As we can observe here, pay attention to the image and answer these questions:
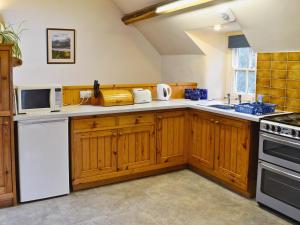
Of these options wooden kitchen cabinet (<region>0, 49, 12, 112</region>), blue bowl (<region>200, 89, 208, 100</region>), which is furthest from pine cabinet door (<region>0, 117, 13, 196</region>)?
blue bowl (<region>200, 89, 208, 100</region>)

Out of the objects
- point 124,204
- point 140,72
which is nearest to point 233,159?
point 124,204

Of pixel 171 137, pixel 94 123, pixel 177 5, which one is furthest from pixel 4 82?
pixel 177 5

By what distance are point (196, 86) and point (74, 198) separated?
2499mm

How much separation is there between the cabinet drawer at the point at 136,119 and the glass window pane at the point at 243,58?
1678mm

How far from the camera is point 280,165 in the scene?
300 centimetres

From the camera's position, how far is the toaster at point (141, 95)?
4.17 metres

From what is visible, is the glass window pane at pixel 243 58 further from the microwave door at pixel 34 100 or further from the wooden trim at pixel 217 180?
the microwave door at pixel 34 100

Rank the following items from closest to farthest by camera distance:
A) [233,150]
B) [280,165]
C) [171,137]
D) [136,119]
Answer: [280,165] < [233,150] < [136,119] < [171,137]

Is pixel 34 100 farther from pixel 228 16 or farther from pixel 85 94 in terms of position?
pixel 228 16

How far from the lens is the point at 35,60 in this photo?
5285mm

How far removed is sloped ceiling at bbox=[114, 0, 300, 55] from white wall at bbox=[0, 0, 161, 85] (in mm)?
681

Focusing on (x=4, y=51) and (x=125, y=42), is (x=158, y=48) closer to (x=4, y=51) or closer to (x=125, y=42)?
(x=125, y=42)

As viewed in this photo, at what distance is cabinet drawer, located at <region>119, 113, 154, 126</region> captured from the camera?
3785 mm

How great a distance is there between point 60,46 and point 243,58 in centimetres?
292
